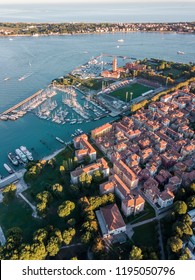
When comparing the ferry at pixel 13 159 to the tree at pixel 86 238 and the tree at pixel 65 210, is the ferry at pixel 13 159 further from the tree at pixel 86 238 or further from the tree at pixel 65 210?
the tree at pixel 86 238

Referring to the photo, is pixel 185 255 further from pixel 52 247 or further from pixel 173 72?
pixel 173 72

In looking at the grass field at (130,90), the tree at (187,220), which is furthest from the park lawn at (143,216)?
the grass field at (130,90)

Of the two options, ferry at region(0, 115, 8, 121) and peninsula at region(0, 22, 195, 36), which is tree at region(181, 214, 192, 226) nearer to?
ferry at region(0, 115, 8, 121)

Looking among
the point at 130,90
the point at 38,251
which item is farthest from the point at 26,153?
the point at 130,90

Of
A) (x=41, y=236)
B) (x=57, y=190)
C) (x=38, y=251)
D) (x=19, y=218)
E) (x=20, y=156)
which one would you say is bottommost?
(x=19, y=218)

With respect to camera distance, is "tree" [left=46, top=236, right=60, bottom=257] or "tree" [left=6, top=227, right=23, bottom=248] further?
"tree" [left=6, top=227, right=23, bottom=248]

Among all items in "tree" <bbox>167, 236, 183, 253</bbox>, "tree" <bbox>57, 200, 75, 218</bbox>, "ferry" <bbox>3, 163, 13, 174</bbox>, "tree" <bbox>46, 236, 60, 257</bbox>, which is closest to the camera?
"tree" <bbox>167, 236, 183, 253</bbox>

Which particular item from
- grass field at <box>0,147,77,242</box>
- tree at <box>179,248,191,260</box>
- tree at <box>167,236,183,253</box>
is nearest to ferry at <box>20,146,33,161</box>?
grass field at <box>0,147,77,242</box>
